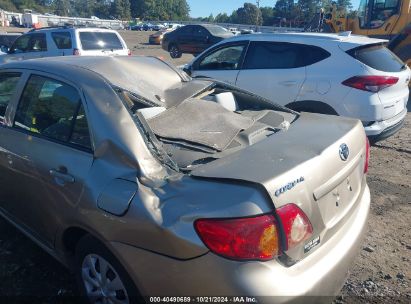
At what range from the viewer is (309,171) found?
6.66 ft

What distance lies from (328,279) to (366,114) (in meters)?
3.47

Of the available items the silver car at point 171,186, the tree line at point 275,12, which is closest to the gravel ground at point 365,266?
the silver car at point 171,186

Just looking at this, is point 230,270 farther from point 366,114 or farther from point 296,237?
point 366,114

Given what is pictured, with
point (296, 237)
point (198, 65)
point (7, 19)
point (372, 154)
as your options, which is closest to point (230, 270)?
point (296, 237)

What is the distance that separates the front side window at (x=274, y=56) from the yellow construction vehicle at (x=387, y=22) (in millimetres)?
6512

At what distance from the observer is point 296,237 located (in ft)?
6.27

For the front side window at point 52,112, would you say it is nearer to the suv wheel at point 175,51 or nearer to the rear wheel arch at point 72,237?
the rear wheel arch at point 72,237

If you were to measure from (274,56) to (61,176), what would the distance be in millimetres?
4238

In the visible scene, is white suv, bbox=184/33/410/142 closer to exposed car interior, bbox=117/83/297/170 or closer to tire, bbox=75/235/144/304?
exposed car interior, bbox=117/83/297/170

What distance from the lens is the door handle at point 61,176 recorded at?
230 centimetres

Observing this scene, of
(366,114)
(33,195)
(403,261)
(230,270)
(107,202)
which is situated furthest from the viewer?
(366,114)

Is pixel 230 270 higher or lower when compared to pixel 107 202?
lower

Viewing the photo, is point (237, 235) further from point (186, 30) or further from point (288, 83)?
point (186, 30)

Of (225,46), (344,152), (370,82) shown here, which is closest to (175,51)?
(225,46)
